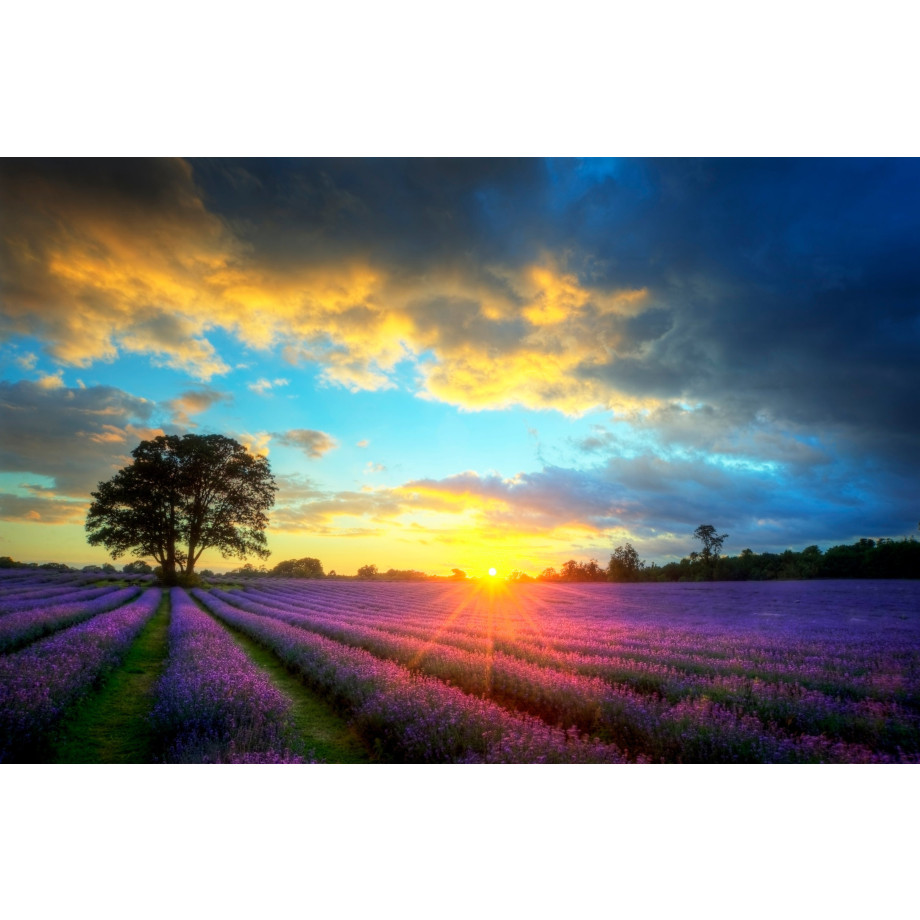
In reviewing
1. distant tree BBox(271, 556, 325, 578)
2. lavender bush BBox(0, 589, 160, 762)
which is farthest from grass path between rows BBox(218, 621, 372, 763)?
distant tree BBox(271, 556, 325, 578)

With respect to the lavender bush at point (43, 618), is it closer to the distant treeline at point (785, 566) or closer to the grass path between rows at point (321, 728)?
the grass path between rows at point (321, 728)

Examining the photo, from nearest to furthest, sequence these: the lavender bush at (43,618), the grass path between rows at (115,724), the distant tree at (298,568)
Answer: the grass path between rows at (115,724) < the lavender bush at (43,618) < the distant tree at (298,568)

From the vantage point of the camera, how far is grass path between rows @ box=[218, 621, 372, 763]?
3.83m

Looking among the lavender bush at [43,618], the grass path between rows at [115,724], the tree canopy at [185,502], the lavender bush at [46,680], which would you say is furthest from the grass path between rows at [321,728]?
the lavender bush at [43,618]

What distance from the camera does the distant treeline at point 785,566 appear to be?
611 cm

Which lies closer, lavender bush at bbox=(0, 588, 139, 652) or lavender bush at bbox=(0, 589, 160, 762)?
lavender bush at bbox=(0, 589, 160, 762)

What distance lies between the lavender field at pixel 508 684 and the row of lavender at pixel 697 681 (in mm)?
21

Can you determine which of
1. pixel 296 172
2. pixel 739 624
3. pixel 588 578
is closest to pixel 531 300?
pixel 296 172

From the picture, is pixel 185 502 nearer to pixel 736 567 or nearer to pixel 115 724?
pixel 115 724

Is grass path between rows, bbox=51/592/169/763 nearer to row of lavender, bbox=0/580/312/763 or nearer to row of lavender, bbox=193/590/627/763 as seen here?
row of lavender, bbox=0/580/312/763

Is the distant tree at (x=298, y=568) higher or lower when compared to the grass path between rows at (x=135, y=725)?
higher

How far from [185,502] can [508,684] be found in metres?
5.61

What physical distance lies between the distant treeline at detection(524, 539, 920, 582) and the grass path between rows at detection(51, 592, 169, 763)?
4618 mm

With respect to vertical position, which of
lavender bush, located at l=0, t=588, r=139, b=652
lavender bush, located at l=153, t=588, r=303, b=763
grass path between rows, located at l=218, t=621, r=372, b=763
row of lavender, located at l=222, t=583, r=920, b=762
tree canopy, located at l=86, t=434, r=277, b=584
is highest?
tree canopy, located at l=86, t=434, r=277, b=584
